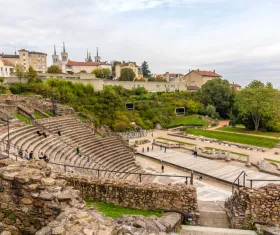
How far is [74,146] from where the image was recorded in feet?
68.8

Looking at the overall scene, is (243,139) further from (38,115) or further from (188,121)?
(38,115)

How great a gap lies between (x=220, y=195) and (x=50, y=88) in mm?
35124

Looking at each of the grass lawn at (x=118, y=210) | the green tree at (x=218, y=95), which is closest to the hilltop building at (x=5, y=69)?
the green tree at (x=218, y=95)

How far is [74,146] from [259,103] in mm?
33527

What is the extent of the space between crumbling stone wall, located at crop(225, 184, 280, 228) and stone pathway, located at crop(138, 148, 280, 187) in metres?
10.6

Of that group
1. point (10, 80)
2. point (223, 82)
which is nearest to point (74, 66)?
point (10, 80)

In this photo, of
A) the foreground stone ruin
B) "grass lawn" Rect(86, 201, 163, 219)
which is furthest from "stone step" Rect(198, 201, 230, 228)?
the foreground stone ruin

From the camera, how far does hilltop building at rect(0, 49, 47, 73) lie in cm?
8327

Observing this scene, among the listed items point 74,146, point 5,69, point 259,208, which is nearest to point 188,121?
point 74,146

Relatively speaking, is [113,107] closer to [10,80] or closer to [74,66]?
[10,80]

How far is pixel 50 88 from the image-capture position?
42625mm

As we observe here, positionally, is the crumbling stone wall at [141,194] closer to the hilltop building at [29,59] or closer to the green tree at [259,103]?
the green tree at [259,103]

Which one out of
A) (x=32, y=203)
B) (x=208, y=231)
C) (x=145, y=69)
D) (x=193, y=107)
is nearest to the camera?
(x=32, y=203)

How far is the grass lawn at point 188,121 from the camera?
51.3m
